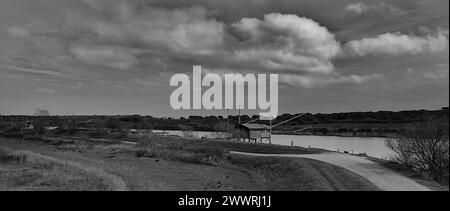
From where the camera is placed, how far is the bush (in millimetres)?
25781

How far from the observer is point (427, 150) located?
27375 mm

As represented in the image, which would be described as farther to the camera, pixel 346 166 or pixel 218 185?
pixel 346 166

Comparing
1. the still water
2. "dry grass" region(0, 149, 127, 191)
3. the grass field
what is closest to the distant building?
the still water

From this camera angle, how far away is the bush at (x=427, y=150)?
84.6 ft

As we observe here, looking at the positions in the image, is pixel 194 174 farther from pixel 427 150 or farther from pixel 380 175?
pixel 427 150

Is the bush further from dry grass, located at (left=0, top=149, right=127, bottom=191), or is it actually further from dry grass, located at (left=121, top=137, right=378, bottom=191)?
dry grass, located at (left=0, top=149, right=127, bottom=191)

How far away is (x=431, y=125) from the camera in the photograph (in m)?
26.2

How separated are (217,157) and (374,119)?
11208cm

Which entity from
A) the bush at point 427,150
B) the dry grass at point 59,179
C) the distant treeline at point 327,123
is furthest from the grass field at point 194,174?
the distant treeline at point 327,123

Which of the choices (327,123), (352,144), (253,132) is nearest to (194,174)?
(253,132)

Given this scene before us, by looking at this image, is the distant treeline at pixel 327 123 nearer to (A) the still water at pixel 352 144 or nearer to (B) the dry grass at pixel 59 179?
(A) the still water at pixel 352 144
